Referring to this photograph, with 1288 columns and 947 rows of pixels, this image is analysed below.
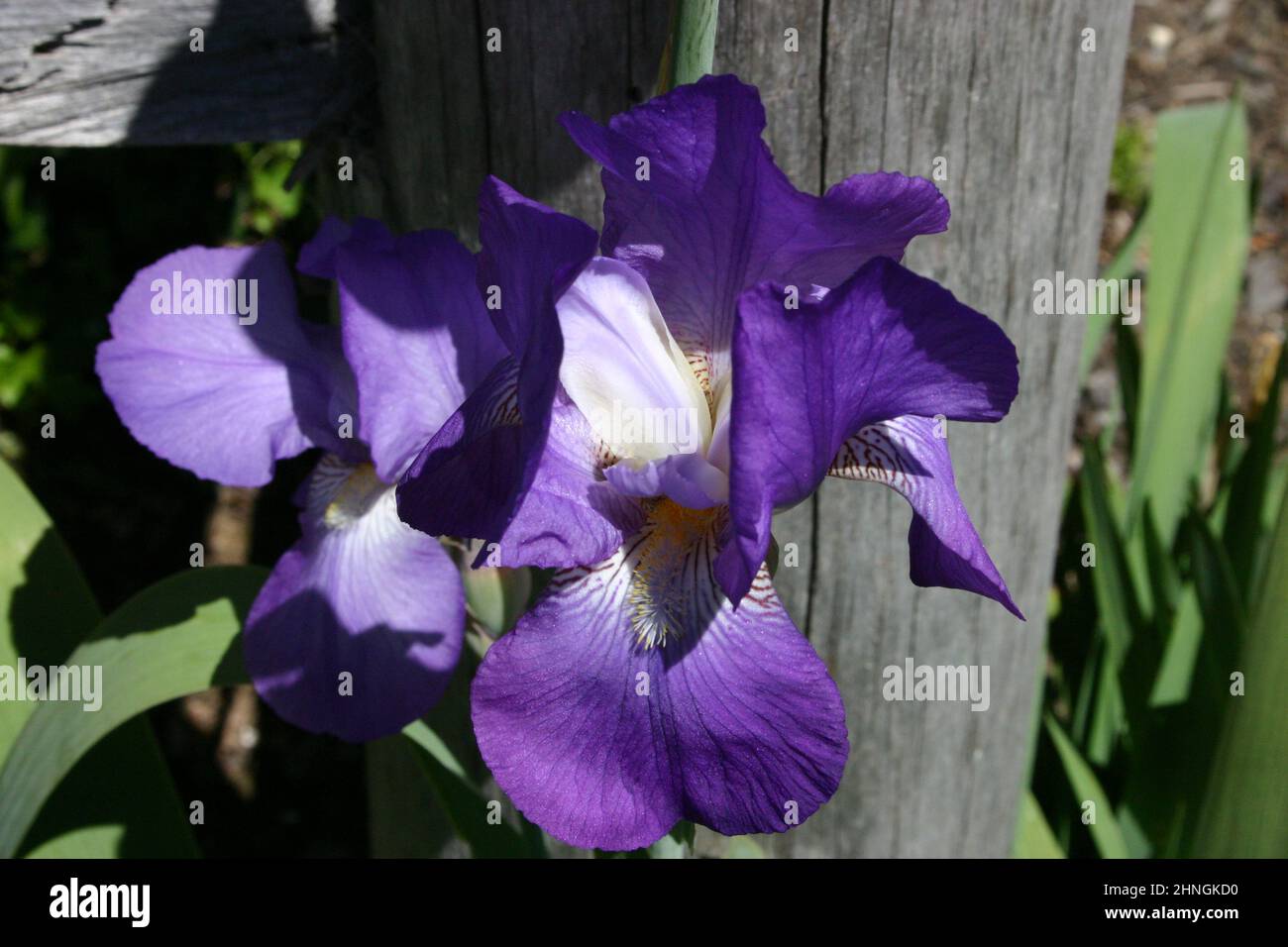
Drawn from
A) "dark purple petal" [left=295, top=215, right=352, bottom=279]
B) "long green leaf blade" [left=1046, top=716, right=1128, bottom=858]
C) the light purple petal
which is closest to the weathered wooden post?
"dark purple petal" [left=295, top=215, right=352, bottom=279]

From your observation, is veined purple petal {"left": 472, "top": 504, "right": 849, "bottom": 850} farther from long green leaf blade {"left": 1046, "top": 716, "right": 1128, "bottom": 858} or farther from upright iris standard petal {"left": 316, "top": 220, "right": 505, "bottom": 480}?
long green leaf blade {"left": 1046, "top": 716, "right": 1128, "bottom": 858}

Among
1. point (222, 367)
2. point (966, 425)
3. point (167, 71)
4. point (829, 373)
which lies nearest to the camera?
point (829, 373)

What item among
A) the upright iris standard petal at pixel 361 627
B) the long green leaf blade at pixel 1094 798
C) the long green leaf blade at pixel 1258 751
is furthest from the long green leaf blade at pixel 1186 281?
the upright iris standard petal at pixel 361 627

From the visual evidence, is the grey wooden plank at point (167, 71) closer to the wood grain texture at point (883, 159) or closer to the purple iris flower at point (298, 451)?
the wood grain texture at point (883, 159)

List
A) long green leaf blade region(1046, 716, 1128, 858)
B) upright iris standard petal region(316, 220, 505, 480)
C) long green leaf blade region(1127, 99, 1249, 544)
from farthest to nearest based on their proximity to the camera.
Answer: long green leaf blade region(1127, 99, 1249, 544) → long green leaf blade region(1046, 716, 1128, 858) → upright iris standard petal region(316, 220, 505, 480)

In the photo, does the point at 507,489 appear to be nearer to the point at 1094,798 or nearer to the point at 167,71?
the point at 167,71

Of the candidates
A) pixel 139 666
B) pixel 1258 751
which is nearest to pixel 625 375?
pixel 139 666
